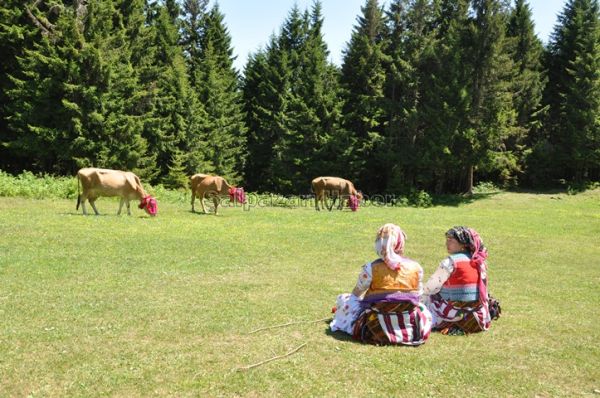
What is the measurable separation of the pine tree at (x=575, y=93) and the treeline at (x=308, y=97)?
14 centimetres

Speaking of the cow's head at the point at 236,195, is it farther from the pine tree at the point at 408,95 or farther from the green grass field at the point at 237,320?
the pine tree at the point at 408,95

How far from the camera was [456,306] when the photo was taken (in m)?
7.17

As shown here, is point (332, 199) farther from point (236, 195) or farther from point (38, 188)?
point (38, 188)

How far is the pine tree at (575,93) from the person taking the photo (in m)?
42.1

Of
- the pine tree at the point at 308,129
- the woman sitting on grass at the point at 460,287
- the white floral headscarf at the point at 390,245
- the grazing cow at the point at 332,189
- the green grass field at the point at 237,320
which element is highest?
the pine tree at the point at 308,129

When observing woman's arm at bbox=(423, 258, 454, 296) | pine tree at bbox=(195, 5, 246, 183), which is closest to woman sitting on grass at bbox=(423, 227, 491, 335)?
woman's arm at bbox=(423, 258, 454, 296)

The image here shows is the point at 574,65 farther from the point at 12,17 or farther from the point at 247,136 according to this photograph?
the point at 12,17

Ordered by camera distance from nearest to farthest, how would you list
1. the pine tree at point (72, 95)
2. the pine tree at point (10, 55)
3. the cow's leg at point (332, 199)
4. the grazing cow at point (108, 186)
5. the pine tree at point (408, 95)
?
the grazing cow at point (108, 186)
the cow's leg at point (332, 199)
the pine tree at point (72, 95)
the pine tree at point (10, 55)
the pine tree at point (408, 95)

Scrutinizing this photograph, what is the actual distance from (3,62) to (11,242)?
27.3 m

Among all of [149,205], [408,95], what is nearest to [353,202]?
[149,205]

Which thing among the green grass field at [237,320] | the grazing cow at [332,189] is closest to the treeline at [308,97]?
the grazing cow at [332,189]

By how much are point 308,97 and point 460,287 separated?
120 ft

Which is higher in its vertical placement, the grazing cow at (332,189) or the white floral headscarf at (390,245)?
the grazing cow at (332,189)

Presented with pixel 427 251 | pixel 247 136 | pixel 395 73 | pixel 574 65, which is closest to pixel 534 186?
pixel 574 65
